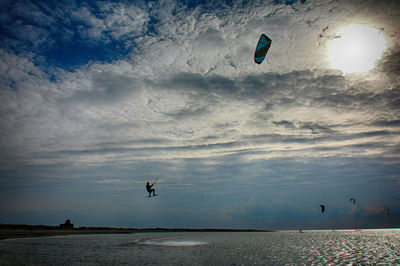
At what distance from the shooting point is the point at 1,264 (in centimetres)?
1541

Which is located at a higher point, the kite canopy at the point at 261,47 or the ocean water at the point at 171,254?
the kite canopy at the point at 261,47

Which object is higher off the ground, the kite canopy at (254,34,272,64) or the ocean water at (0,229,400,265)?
the kite canopy at (254,34,272,64)

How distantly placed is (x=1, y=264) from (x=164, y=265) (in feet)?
31.8

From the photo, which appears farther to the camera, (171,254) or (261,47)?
(171,254)

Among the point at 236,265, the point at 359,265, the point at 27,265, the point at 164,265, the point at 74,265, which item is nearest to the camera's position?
the point at 27,265

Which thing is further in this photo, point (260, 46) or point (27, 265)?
point (260, 46)

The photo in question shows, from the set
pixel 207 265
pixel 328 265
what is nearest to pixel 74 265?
pixel 207 265

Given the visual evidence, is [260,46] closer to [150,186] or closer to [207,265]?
[207,265]

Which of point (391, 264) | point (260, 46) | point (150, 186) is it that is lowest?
point (391, 264)

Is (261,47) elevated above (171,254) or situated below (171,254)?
above

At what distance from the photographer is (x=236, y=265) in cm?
1900

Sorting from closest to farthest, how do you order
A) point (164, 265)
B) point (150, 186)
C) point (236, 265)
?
point (164, 265)
point (236, 265)
point (150, 186)

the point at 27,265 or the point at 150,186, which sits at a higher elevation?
the point at 150,186

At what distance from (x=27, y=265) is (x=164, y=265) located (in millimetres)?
8213
